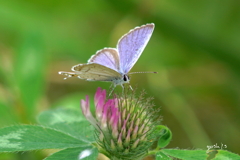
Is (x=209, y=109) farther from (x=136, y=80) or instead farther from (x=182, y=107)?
(x=136, y=80)

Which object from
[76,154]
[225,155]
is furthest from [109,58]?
[225,155]

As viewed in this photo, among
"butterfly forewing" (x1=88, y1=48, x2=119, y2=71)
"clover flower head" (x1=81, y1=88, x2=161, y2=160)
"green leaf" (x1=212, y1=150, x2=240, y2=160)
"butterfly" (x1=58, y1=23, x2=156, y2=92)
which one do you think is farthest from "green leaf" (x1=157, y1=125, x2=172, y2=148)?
"butterfly forewing" (x1=88, y1=48, x2=119, y2=71)

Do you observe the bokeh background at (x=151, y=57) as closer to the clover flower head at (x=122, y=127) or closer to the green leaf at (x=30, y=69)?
the green leaf at (x=30, y=69)

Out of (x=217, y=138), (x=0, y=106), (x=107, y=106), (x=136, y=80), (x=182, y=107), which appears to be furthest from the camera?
(x=136, y=80)

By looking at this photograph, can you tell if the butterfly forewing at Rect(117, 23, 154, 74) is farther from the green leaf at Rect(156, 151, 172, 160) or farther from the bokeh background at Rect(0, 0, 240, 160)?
the bokeh background at Rect(0, 0, 240, 160)

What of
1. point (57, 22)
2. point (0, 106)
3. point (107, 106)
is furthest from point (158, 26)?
point (107, 106)
